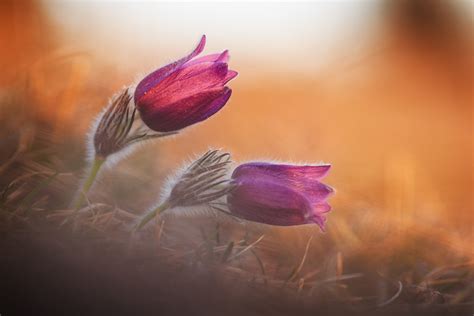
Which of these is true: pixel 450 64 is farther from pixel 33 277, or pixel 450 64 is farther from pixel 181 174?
pixel 33 277

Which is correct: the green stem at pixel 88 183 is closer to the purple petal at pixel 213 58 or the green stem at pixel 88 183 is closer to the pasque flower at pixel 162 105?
the pasque flower at pixel 162 105

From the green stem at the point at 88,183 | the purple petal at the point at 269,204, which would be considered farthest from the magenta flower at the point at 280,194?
the green stem at the point at 88,183

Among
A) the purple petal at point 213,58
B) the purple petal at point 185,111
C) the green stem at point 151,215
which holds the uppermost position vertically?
the purple petal at point 213,58

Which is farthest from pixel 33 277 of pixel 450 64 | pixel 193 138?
pixel 450 64

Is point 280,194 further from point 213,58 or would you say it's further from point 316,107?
point 316,107

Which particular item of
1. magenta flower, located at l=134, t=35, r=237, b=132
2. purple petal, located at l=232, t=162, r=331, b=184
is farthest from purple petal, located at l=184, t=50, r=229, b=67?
purple petal, located at l=232, t=162, r=331, b=184

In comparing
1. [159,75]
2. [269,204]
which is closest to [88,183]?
[159,75]

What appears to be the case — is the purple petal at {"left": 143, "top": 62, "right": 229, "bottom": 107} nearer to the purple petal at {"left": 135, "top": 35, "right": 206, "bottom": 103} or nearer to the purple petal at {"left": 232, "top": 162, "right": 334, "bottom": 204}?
the purple petal at {"left": 135, "top": 35, "right": 206, "bottom": 103}
